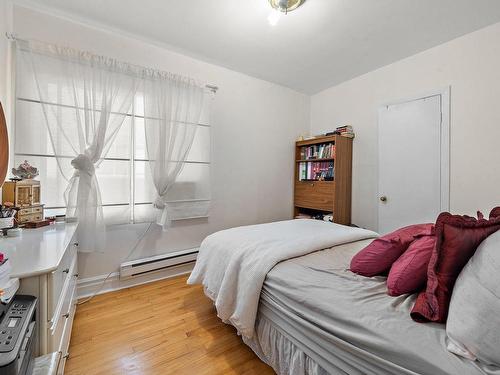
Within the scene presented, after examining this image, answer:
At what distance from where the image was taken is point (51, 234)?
1448 millimetres

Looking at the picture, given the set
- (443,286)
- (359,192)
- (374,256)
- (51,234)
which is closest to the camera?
(443,286)

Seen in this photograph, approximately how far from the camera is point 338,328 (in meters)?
0.95

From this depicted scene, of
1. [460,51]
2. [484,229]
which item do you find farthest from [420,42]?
[484,229]

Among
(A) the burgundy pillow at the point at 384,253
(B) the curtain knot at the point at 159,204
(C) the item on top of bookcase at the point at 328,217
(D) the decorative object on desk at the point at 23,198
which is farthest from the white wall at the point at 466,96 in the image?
(D) the decorative object on desk at the point at 23,198

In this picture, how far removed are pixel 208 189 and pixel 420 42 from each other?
277 centimetres

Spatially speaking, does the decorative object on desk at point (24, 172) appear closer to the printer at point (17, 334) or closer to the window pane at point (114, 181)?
the window pane at point (114, 181)

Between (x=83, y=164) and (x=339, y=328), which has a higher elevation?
(x=83, y=164)

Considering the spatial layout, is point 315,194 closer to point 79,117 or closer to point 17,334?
point 79,117

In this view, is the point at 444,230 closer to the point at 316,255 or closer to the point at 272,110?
the point at 316,255

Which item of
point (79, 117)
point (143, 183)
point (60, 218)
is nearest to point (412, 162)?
point (143, 183)

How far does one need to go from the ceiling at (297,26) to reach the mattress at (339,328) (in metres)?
2.06

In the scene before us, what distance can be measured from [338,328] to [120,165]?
7.40 ft

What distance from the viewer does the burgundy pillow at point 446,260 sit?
2.87 feet

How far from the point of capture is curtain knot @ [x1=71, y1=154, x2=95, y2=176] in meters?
1.95
